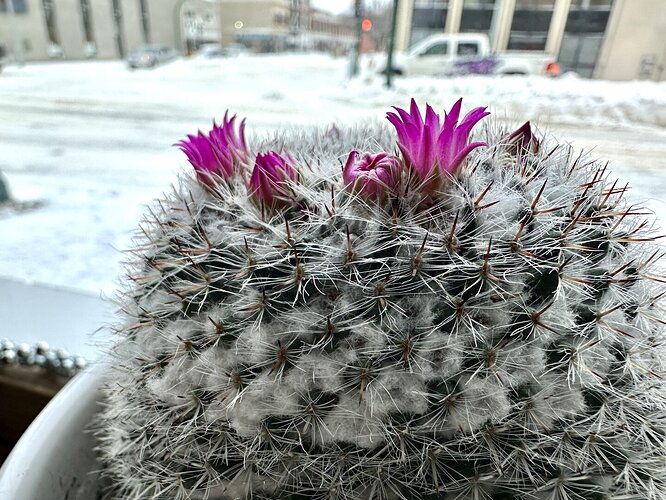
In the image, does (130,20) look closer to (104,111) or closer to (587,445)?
(104,111)

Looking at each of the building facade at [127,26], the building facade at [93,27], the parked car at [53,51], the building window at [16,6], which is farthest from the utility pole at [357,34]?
the parked car at [53,51]

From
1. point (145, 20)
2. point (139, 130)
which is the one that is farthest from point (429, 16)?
point (145, 20)

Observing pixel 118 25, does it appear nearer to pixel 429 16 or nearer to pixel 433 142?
pixel 429 16

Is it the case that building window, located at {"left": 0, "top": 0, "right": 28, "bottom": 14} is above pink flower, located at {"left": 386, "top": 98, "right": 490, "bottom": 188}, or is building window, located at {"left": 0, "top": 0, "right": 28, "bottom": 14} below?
above

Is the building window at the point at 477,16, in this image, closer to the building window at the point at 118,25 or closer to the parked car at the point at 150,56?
the parked car at the point at 150,56

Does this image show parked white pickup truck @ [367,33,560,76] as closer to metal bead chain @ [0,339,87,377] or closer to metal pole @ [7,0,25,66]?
metal bead chain @ [0,339,87,377]

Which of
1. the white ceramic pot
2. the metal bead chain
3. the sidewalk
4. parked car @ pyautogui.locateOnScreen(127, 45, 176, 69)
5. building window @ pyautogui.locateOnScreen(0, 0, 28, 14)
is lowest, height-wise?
the sidewalk

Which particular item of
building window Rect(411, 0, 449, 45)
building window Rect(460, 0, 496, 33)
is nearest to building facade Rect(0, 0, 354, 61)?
building window Rect(411, 0, 449, 45)
